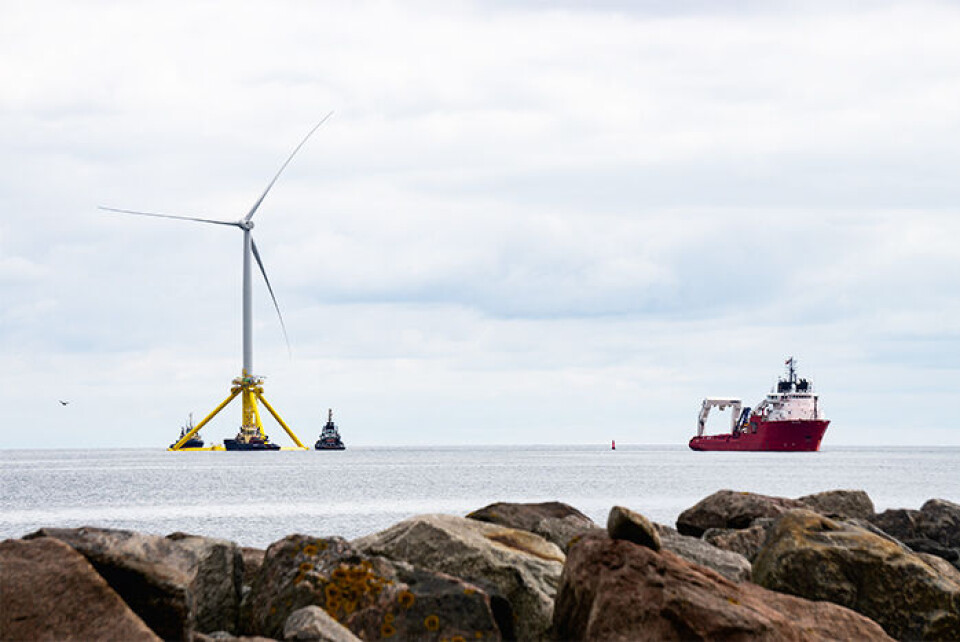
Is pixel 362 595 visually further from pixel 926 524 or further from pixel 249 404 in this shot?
pixel 249 404

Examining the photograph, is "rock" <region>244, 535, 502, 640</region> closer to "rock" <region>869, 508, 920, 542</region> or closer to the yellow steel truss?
"rock" <region>869, 508, 920, 542</region>

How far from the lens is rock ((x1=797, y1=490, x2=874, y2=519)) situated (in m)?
20.6

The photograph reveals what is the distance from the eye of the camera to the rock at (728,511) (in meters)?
17.8

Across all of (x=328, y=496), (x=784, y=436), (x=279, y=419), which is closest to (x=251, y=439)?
(x=279, y=419)

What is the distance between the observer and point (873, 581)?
11.9 metres

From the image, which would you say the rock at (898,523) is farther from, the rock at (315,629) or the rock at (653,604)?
the rock at (315,629)

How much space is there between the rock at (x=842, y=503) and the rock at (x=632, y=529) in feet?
36.7

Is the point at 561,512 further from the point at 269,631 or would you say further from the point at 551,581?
the point at 269,631

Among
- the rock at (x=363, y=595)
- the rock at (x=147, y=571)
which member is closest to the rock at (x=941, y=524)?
the rock at (x=363, y=595)

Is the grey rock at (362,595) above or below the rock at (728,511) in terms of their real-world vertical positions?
below

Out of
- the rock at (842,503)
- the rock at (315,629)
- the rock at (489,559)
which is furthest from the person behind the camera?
the rock at (842,503)

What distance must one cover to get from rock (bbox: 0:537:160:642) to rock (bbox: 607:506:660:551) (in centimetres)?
398

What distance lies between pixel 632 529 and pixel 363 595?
2.45 meters

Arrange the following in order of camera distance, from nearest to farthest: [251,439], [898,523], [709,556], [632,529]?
[632,529] < [709,556] < [898,523] < [251,439]
